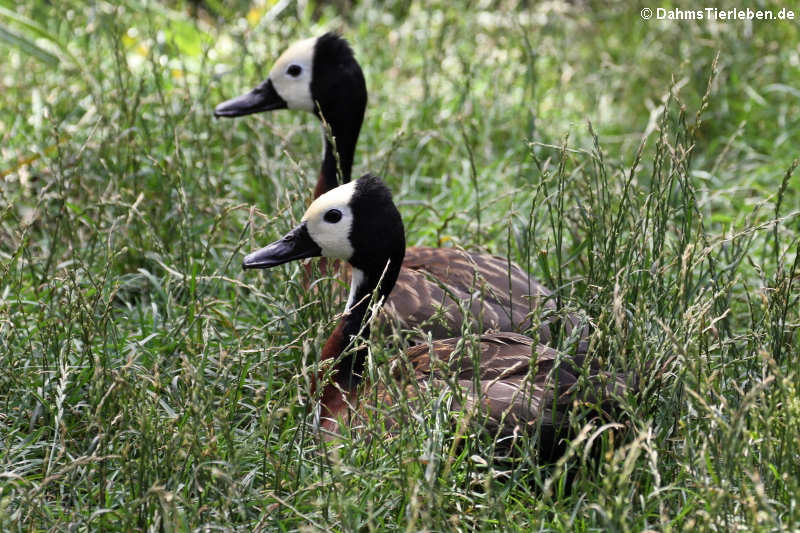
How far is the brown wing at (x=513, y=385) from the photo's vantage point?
7.93 ft

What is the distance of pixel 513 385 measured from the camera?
112 inches

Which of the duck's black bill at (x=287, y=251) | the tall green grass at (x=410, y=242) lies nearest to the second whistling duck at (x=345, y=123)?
the tall green grass at (x=410, y=242)

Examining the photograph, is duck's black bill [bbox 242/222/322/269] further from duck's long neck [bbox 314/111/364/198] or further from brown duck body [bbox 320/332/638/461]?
duck's long neck [bbox 314/111/364/198]

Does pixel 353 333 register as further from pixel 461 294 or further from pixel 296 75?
pixel 296 75

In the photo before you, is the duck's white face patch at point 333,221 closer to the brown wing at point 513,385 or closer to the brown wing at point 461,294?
the brown wing at point 461,294

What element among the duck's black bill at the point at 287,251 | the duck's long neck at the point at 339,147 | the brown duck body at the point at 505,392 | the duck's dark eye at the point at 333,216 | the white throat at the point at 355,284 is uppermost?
the duck's long neck at the point at 339,147

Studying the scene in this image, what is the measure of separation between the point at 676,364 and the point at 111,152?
8.40ft

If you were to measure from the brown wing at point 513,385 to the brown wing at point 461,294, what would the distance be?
0.21 m

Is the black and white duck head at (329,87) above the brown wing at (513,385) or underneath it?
above

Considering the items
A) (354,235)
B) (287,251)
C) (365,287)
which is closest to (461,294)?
(365,287)

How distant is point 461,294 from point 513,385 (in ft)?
2.35

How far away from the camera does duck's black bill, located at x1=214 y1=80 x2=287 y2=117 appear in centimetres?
423

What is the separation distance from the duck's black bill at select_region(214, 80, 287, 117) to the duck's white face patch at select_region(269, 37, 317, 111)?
26mm

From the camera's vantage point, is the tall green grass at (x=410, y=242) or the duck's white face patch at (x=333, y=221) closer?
the tall green grass at (x=410, y=242)
